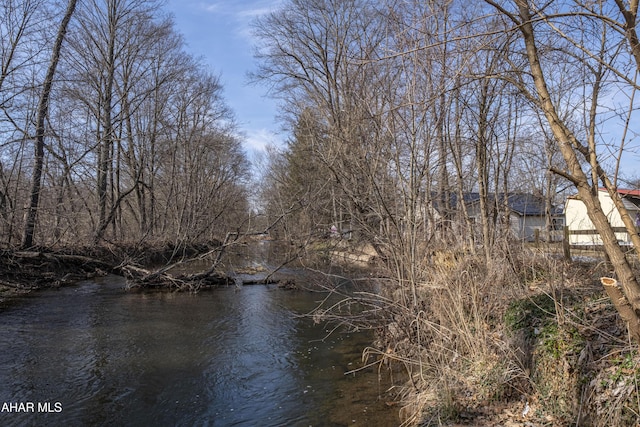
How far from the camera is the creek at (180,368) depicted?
18.0 ft

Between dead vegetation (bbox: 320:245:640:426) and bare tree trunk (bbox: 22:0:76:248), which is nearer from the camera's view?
dead vegetation (bbox: 320:245:640:426)

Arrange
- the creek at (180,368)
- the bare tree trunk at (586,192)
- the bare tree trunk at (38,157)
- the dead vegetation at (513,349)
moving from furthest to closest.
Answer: the bare tree trunk at (38,157)
the creek at (180,368)
the dead vegetation at (513,349)
the bare tree trunk at (586,192)

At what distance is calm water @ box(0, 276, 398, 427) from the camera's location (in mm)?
5488

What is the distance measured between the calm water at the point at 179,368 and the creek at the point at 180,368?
0.06 feet

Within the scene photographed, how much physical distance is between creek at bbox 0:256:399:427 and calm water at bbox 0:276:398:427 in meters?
0.02

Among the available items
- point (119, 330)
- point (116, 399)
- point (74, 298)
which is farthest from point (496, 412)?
point (74, 298)

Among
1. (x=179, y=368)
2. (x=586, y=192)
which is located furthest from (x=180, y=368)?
(x=586, y=192)

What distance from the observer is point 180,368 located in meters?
7.09

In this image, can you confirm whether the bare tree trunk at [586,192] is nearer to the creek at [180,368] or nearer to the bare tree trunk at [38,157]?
the creek at [180,368]

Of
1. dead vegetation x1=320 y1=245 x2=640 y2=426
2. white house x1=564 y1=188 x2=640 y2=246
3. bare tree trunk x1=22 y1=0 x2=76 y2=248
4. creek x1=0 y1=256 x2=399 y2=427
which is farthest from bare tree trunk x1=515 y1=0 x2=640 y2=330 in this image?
bare tree trunk x1=22 y1=0 x2=76 y2=248

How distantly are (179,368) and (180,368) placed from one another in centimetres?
2

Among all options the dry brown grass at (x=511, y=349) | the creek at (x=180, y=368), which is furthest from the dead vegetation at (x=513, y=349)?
the creek at (x=180, y=368)

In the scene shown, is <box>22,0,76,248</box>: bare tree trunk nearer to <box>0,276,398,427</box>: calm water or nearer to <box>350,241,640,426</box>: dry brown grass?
<box>0,276,398,427</box>: calm water

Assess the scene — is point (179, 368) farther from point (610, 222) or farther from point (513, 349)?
point (610, 222)
